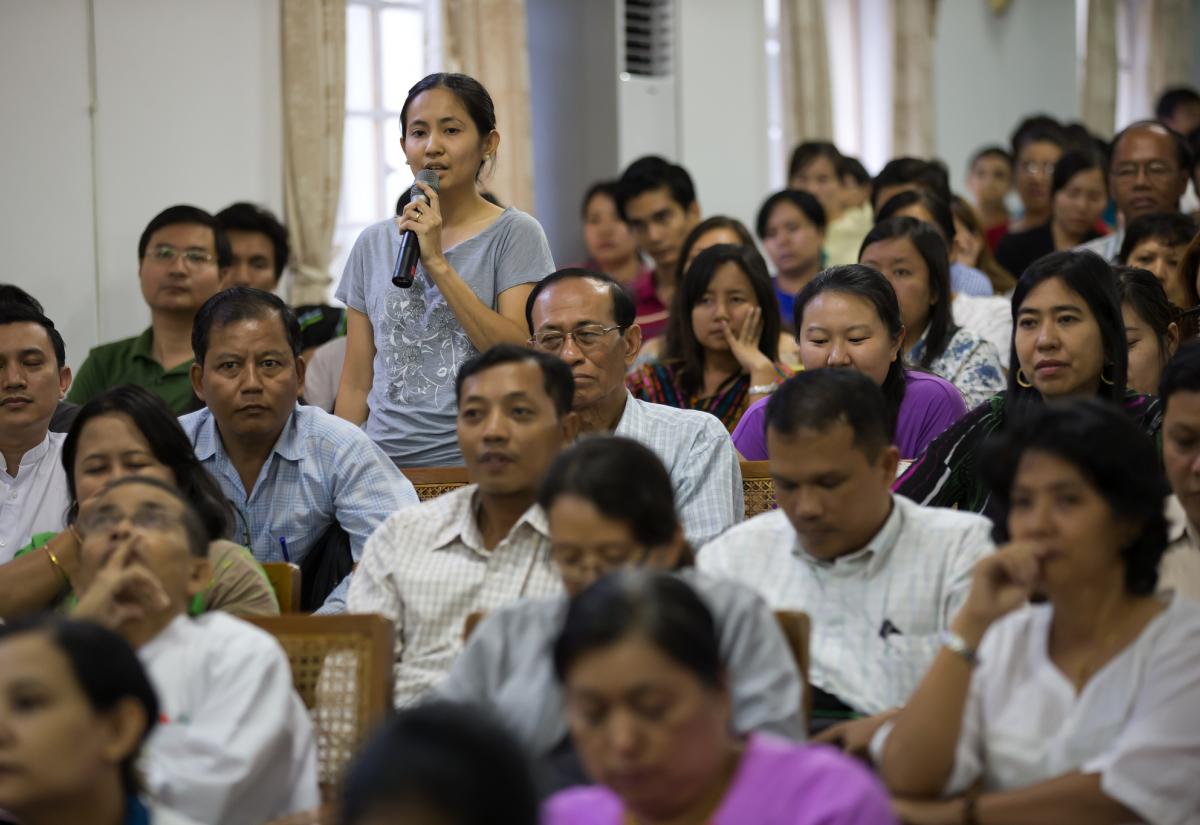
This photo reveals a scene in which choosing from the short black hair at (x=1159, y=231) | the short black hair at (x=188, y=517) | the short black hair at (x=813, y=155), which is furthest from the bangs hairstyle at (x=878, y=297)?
the short black hair at (x=813, y=155)

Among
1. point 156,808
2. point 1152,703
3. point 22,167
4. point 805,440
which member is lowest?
point 156,808

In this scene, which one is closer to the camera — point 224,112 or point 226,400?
point 226,400

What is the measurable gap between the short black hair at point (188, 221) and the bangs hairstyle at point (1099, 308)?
248 centimetres

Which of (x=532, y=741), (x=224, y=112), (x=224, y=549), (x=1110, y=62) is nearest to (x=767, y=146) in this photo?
(x=224, y=112)

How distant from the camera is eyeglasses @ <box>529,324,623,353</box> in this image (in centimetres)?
322

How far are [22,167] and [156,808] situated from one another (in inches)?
142

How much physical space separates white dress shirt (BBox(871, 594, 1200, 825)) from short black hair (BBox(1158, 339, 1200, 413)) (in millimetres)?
498

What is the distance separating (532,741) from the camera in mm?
2021

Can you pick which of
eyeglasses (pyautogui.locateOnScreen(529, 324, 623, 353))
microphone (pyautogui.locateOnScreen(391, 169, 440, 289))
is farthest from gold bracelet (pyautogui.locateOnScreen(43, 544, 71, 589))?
eyeglasses (pyautogui.locateOnScreen(529, 324, 623, 353))

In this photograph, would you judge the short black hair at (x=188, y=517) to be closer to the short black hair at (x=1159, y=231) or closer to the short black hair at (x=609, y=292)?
the short black hair at (x=609, y=292)

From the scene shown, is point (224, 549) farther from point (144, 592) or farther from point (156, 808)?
point (156, 808)

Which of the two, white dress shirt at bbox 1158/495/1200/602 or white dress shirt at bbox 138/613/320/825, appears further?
white dress shirt at bbox 1158/495/1200/602

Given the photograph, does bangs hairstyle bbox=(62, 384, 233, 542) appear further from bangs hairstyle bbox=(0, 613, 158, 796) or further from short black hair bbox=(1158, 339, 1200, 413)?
short black hair bbox=(1158, 339, 1200, 413)

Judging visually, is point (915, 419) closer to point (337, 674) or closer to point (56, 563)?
point (337, 674)
